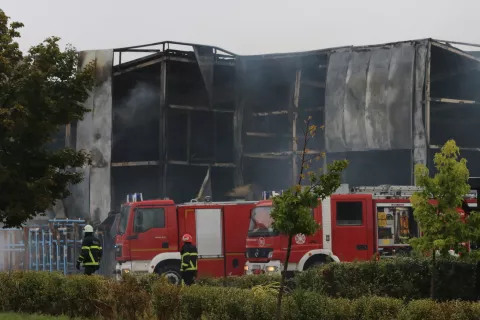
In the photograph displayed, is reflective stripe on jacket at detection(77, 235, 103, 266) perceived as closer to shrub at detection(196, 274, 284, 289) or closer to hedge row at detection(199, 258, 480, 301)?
shrub at detection(196, 274, 284, 289)

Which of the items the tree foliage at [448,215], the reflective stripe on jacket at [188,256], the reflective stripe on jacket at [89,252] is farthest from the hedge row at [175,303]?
the reflective stripe on jacket at [188,256]

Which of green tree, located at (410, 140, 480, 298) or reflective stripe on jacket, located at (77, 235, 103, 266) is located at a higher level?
green tree, located at (410, 140, 480, 298)

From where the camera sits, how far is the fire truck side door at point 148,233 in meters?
24.5

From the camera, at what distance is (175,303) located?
13.4m

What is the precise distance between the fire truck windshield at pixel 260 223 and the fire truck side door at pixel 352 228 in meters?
1.76

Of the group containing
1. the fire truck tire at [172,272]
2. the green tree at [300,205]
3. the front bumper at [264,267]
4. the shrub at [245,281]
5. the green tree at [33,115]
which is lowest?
the fire truck tire at [172,272]

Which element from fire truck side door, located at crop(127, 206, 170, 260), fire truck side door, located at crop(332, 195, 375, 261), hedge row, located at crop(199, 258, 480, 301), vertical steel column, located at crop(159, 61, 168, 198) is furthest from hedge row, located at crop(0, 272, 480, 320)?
vertical steel column, located at crop(159, 61, 168, 198)

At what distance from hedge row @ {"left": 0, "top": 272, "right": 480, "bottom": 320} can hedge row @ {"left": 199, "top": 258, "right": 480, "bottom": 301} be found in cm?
168

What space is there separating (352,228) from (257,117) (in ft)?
41.6

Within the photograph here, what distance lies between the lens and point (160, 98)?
33344 mm

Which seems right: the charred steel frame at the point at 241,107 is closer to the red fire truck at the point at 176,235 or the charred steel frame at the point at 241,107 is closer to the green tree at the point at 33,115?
the red fire truck at the point at 176,235

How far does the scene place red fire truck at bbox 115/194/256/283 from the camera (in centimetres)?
2452

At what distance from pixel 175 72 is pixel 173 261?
11.1 metres

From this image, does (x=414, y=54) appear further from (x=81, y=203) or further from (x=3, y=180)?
(x=3, y=180)
